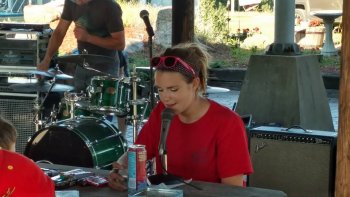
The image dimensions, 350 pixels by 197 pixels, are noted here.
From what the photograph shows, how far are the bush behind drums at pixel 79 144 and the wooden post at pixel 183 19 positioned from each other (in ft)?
5.93

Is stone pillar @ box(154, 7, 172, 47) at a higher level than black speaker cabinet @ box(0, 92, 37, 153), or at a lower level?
higher

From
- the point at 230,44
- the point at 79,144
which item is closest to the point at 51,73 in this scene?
the point at 79,144

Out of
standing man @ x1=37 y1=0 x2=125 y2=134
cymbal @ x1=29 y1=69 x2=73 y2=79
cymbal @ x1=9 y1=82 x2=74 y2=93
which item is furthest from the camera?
standing man @ x1=37 y1=0 x2=125 y2=134

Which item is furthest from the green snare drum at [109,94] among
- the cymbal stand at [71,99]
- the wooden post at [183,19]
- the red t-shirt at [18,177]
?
the red t-shirt at [18,177]

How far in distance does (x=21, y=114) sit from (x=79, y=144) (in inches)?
72.6

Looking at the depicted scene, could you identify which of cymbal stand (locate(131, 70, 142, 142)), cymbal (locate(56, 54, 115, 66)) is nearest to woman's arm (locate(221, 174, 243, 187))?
cymbal stand (locate(131, 70, 142, 142))

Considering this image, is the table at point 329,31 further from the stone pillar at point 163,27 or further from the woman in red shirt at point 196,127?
the woman in red shirt at point 196,127

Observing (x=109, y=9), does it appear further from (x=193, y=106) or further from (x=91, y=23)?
(x=193, y=106)

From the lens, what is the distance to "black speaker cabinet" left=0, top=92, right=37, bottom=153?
6.30m

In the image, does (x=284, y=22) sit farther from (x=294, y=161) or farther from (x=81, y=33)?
(x=294, y=161)

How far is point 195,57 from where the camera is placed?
3.13 m

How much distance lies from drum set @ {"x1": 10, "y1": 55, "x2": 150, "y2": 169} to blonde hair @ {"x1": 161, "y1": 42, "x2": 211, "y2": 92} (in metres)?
1.66

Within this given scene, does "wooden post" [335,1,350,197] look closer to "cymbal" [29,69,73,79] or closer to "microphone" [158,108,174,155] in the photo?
"microphone" [158,108,174,155]

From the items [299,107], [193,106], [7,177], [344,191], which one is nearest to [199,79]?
[193,106]
